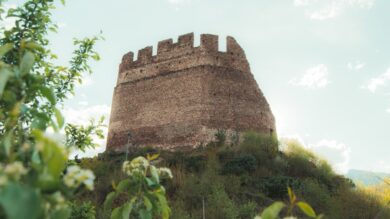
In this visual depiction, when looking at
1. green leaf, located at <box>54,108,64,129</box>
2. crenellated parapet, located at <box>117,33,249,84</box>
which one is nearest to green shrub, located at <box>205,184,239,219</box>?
green leaf, located at <box>54,108,64,129</box>

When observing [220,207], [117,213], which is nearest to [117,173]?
[220,207]

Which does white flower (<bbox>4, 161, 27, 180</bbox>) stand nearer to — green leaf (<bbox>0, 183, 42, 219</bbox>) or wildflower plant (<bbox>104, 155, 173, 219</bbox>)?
green leaf (<bbox>0, 183, 42, 219</bbox>)

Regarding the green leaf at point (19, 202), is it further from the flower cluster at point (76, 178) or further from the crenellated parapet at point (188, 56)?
the crenellated parapet at point (188, 56)

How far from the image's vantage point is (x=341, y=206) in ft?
33.1

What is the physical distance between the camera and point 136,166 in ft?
6.98

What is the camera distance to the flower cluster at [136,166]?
6.89 feet

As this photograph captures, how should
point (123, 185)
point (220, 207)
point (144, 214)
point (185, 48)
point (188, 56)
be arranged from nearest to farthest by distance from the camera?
point (123, 185), point (144, 214), point (220, 207), point (188, 56), point (185, 48)

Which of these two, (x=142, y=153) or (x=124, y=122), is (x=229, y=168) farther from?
(x=124, y=122)

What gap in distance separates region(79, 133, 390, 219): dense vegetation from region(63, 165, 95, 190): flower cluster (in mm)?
7319

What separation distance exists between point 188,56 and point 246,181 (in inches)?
370

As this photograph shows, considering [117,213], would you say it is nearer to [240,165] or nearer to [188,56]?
[240,165]

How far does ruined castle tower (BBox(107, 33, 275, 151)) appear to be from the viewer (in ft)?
61.7

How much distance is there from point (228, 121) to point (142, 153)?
4.77 m

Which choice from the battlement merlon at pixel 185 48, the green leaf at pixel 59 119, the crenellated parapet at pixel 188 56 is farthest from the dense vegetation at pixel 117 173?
the battlement merlon at pixel 185 48
